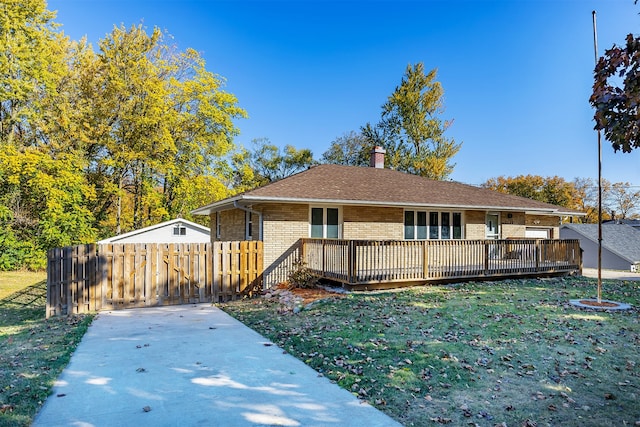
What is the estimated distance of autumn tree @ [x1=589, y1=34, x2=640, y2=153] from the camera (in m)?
3.23

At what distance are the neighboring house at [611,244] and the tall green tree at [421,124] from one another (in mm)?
11461

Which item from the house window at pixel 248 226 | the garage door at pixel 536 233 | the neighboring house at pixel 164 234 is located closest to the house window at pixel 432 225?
the house window at pixel 248 226

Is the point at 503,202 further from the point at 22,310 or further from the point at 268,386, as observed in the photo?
the point at 22,310

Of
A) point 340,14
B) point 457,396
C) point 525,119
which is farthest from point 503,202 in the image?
point 457,396

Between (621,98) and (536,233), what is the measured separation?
62.0ft

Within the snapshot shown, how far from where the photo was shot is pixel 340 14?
19359 mm

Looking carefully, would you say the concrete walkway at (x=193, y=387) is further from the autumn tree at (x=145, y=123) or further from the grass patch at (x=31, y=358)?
the autumn tree at (x=145, y=123)

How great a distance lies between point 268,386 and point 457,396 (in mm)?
2125

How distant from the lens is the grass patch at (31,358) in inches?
151

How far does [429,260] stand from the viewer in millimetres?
12008

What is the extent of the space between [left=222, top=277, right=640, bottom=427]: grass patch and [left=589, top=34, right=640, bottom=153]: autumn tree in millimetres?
2686

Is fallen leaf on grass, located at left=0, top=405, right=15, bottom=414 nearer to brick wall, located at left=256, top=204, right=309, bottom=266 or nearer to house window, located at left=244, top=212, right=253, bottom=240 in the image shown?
brick wall, located at left=256, top=204, right=309, bottom=266

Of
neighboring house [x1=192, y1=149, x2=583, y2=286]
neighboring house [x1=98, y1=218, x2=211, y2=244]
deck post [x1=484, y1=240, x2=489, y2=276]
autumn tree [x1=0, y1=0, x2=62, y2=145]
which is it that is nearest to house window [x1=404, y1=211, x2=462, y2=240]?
neighboring house [x1=192, y1=149, x2=583, y2=286]

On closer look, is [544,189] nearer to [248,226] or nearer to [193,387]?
[248,226]
